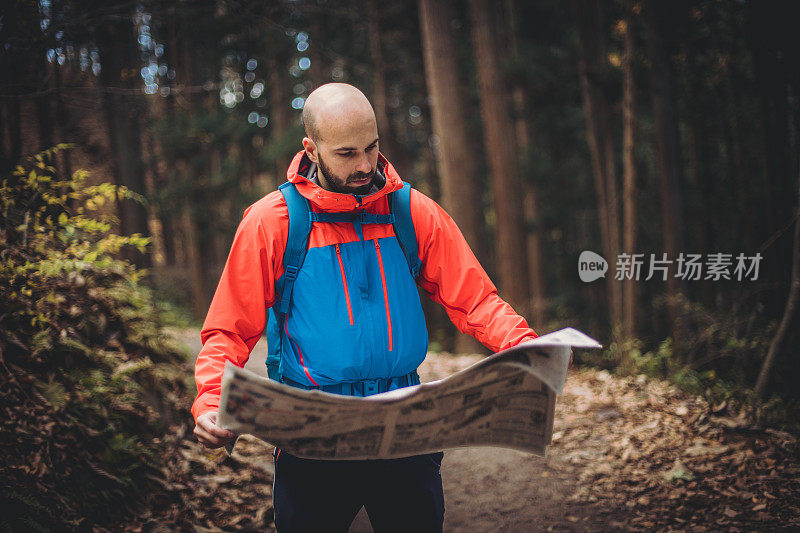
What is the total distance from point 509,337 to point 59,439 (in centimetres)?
335

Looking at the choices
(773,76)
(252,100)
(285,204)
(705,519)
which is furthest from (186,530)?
(252,100)

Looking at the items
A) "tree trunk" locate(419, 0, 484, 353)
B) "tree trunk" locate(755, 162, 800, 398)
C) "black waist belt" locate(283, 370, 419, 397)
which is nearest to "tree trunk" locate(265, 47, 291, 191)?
"tree trunk" locate(419, 0, 484, 353)

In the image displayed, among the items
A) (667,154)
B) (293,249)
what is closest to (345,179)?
(293,249)

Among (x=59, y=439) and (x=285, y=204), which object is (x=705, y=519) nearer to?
(x=285, y=204)

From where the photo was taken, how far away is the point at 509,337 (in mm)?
2096

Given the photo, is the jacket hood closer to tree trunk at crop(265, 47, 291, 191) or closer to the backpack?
the backpack

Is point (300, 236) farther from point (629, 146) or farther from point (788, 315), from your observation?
point (629, 146)

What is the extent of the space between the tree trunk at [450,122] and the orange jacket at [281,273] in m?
8.05

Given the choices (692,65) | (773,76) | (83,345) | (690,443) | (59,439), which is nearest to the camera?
(59,439)

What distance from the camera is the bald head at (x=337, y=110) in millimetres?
2027

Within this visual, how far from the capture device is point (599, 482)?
466 cm

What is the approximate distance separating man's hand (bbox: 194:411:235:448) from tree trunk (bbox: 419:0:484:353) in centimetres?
879

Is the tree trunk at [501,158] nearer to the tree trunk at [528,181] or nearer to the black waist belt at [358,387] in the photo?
the tree trunk at [528,181]

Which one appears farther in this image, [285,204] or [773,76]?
[773,76]
